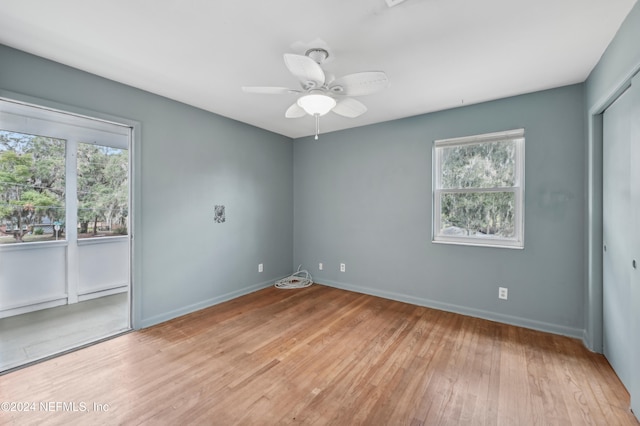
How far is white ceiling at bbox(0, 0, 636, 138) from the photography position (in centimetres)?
170

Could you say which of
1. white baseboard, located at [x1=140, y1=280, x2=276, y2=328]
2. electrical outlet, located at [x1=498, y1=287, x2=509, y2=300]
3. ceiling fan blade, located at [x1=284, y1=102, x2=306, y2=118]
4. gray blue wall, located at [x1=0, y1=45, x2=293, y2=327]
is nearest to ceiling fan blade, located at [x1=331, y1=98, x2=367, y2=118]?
ceiling fan blade, located at [x1=284, y1=102, x2=306, y2=118]

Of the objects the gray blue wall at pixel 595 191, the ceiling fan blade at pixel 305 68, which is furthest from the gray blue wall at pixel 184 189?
the gray blue wall at pixel 595 191

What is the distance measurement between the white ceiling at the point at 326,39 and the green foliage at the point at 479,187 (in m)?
0.71

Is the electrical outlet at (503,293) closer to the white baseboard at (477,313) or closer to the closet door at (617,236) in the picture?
the white baseboard at (477,313)

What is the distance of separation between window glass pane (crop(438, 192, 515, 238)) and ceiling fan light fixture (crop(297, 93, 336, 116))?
218 centimetres

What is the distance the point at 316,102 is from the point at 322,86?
5.0 inches

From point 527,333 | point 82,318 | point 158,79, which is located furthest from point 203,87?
point 527,333

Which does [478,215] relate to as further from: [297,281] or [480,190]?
[297,281]

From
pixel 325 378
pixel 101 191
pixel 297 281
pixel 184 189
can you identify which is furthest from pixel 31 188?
pixel 325 378

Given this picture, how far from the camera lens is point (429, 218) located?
11.7 feet

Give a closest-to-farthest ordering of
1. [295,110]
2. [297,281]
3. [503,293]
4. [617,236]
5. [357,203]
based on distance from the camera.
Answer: [617,236] → [295,110] → [503,293] → [357,203] → [297,281]

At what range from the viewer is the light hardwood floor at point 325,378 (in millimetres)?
1734

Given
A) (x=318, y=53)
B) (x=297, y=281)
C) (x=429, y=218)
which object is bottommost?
(x=297, y=281)

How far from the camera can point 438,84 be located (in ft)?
8.94
